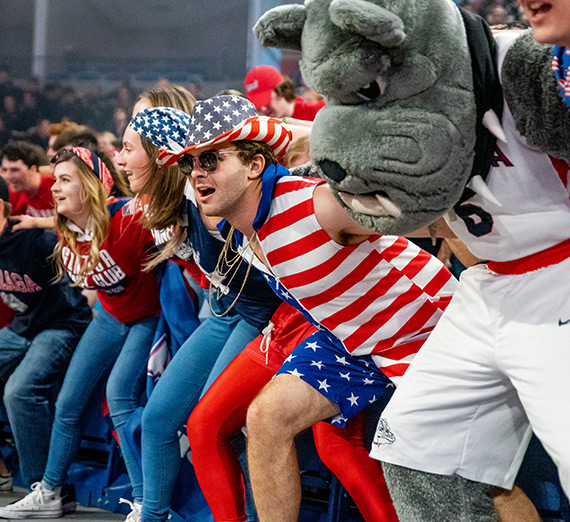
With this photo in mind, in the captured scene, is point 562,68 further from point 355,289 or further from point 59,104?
point 59,104

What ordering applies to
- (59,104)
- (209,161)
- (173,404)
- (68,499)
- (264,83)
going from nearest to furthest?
(209,161), (173,404), (68,499), (264,83), (59,104)

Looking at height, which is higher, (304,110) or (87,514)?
(304,110)

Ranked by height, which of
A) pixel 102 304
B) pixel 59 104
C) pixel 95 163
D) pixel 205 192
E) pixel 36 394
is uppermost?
pixel 205 192

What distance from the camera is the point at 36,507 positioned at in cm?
289

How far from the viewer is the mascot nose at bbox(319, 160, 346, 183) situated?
3.93 feet

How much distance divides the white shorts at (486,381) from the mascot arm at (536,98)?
215mm

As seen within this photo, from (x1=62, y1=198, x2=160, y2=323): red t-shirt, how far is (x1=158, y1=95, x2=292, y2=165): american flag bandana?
0.90m

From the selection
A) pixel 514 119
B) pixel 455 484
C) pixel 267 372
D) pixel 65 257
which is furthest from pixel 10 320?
pixel 514 119

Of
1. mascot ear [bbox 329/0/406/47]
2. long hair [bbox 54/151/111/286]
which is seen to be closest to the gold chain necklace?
long hair [bbox 54/151/111/286]

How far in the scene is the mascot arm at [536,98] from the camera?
3.57 feet

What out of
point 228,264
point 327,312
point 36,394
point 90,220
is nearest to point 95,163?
point 90,220

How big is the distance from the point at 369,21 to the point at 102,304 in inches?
83.1

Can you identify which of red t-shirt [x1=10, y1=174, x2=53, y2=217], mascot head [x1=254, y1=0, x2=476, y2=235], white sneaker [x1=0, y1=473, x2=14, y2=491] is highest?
mascot head [x1=254, y1=0, x2=476, y2=235]

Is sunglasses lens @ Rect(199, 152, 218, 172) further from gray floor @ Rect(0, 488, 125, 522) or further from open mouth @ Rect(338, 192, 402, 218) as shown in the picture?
gray floor @ Rect(0, 488, 125, 522)
